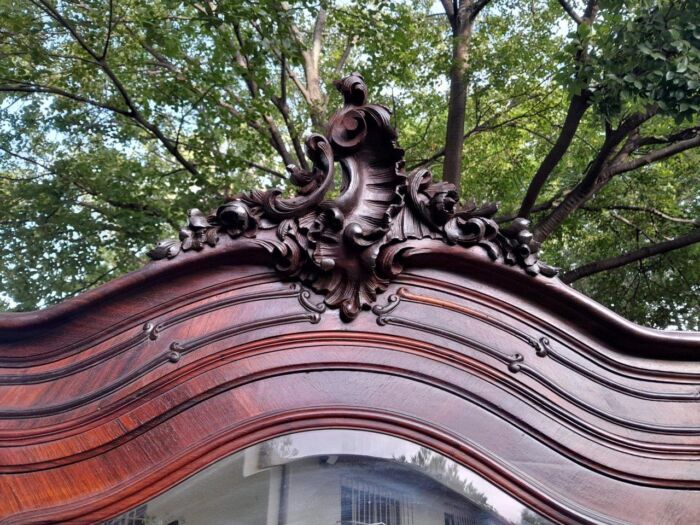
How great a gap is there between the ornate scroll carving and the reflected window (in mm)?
222

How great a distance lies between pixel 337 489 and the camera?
0.84m

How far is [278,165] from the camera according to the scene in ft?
14.1

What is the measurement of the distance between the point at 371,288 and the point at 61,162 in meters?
2.86

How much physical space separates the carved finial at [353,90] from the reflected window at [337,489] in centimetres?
56

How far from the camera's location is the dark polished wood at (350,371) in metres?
0.83

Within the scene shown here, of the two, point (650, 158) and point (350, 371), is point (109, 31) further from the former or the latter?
point (650, 158)

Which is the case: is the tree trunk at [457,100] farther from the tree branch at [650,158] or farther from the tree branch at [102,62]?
the tree branch at [102,62]

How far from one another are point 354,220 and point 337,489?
430 mm

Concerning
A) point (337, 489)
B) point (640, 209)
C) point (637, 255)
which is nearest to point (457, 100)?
point (637, 255)

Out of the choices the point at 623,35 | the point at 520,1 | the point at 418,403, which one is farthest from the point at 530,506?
the point at 520,1

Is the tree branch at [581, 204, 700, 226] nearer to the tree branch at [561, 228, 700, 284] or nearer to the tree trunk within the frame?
the tree branch at [561, 228, 700, 284]

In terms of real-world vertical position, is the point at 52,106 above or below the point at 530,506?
above

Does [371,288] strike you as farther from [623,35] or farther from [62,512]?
[623,35]

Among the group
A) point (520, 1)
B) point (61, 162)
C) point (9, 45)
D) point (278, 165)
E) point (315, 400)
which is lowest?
point (315, 400)
